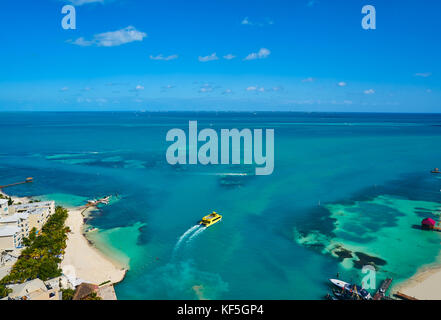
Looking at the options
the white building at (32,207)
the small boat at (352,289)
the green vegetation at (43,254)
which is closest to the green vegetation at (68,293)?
the green vegetation at (43,254)

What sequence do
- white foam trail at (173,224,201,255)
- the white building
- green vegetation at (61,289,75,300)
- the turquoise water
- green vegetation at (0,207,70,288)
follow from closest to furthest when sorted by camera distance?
green vegetation at (61,289,75,300)
green vegetation at (0,207,70,288)
the turquoise water
white foam trail at (173,224,201,255)
the white building

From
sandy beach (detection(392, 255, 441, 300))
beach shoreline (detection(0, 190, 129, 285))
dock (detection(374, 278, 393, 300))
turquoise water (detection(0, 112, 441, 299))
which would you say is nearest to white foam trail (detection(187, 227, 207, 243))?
turquoise water (detection(0, 112, 441, 299))

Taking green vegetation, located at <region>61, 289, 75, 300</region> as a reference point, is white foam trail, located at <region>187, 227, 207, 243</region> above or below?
above

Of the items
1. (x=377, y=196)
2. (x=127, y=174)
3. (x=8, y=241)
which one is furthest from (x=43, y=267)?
(x=377, y=196)

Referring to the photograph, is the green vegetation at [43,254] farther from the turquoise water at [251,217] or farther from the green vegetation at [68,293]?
the turquoise water at [251,217]

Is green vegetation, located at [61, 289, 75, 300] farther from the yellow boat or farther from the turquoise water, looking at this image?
the yellow boat

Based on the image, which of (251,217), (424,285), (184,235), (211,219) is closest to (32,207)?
(184,235)
